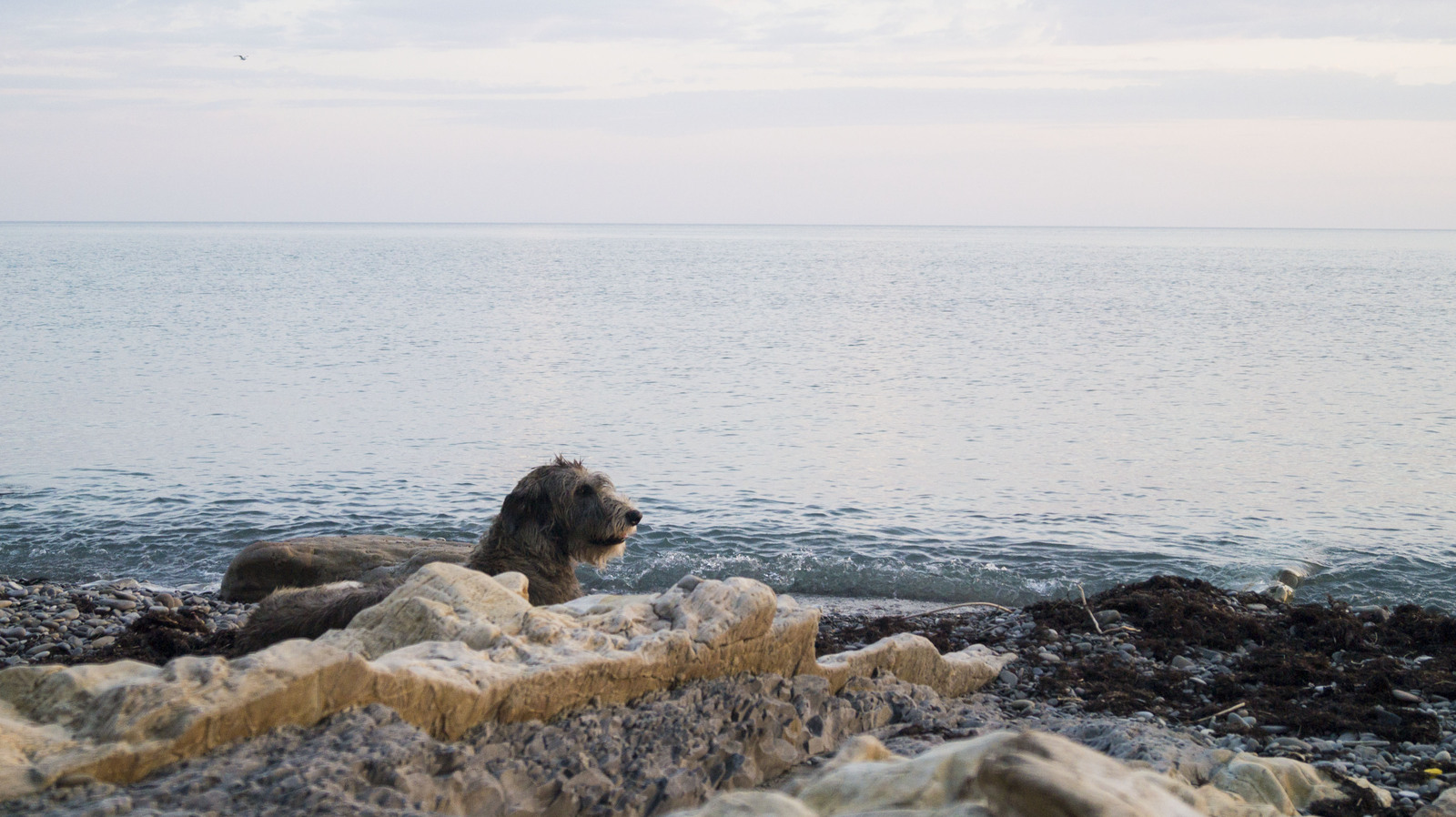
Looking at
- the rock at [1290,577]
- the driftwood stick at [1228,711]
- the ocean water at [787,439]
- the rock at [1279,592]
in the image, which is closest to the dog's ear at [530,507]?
the ocean water at [787,439]

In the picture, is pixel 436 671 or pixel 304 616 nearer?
pixel 436 671

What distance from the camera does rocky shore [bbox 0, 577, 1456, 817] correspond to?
11.4 ft

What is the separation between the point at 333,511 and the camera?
15047mm

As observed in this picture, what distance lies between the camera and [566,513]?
304 inches

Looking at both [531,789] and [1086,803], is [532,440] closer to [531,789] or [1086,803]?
[531,789]

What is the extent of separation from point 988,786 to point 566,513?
5090 millimetres

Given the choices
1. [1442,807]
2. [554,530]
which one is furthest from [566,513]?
[1442,807]

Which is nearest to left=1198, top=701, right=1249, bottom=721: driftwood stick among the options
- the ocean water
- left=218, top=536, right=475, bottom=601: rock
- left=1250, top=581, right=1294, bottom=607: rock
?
left=1250, top=581, right=1294, bottom=607: rock

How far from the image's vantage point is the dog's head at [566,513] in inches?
304

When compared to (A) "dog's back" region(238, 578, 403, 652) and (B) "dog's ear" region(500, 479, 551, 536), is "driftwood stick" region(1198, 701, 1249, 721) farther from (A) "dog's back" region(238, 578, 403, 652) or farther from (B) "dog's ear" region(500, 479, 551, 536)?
(A) "dog's back" region(238, 578, 403, 652)

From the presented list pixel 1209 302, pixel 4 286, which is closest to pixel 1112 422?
pixel 1209 302

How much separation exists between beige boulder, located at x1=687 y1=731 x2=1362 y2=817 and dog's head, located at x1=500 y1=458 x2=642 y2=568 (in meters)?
3.68

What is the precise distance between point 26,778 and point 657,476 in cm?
1417

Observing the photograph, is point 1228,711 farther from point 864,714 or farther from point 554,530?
point 554,530
